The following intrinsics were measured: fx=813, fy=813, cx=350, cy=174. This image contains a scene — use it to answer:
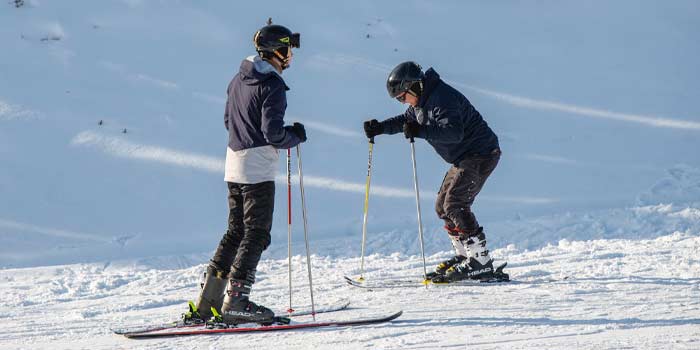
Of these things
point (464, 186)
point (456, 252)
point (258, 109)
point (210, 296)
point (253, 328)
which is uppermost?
point (258, 109)

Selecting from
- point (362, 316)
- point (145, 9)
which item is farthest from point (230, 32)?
point (362, 316)

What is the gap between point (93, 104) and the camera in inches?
496

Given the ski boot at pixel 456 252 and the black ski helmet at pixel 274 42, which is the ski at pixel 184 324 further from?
the black ski helmet at pixel 274 42

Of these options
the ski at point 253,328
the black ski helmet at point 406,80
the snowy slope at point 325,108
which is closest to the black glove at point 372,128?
the black ski helmet at point 406,80

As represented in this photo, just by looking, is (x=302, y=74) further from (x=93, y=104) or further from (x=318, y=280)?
(x=318, y=280)

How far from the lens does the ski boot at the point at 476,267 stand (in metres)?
6.49

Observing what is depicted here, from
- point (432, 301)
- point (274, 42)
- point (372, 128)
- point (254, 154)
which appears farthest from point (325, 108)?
point (254, 154)

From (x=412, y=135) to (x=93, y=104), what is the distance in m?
7.97

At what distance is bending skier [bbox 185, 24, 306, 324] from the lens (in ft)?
16.1

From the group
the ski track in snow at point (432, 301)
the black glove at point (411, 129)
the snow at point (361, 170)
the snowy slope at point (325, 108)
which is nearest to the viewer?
the ski track in snow at point (432, 301)

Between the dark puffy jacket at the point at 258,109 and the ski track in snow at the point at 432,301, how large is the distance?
1.19 m

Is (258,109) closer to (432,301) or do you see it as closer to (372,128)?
(372,128)

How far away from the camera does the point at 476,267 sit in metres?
6.52

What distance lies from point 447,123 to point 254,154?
1.68 m
